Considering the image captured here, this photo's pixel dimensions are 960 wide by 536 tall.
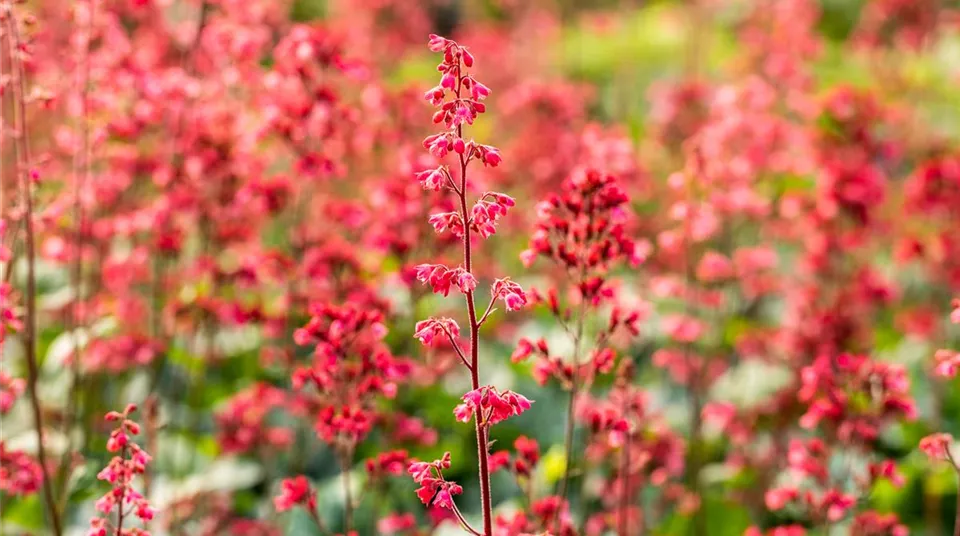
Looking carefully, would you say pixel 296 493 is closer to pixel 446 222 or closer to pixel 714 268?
pixel 446 222

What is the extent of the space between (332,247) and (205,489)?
4.47ft

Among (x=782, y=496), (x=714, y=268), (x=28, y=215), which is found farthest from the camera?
(x=714, y=268)

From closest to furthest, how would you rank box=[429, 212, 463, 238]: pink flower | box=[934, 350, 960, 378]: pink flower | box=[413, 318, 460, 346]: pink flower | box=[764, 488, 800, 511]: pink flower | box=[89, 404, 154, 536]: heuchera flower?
box=[413, 318, 460, 346]: pink flower
box=[429, 212, 463, 238]: pink flower
box=[89, 404, 154, 536]: heuchera flower
box=[934, 350, 960, 378]: pink flower
box=[764, 488, 800, 511]: pink flower

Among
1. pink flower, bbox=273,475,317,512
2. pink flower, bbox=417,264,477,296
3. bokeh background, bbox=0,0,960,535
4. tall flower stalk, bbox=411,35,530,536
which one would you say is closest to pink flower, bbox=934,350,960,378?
bokeh background, bbox=0,0,960,535

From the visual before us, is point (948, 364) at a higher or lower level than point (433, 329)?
lower

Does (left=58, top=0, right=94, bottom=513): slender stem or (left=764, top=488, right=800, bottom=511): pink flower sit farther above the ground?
(left=58, top=0, right=94, bottom=513): slender stem

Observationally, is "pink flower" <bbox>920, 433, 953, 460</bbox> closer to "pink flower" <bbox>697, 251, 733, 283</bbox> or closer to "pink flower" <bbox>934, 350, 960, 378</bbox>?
"pink flower" <bbox>934, 350, 960, 378</bbox>

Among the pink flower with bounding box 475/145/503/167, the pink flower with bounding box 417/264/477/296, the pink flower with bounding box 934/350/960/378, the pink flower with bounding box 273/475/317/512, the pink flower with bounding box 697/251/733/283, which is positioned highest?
the pink flower with bounding box 475/145/503/167

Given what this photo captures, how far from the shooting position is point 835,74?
14625 mm

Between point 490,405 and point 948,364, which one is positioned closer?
point 490,405

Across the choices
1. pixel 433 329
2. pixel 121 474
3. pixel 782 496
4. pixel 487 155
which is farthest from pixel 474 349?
pixel 782 496

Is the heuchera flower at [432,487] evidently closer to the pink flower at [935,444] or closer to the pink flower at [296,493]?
the pink flower at [296,493]

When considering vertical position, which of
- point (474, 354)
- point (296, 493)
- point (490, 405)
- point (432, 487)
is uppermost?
point (474, 354)

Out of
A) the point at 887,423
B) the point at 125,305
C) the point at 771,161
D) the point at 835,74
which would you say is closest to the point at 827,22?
the point at 835,74
